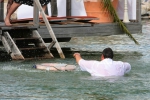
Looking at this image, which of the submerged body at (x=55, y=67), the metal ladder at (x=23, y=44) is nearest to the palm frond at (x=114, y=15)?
the metal ladder at (x=23, y=44)

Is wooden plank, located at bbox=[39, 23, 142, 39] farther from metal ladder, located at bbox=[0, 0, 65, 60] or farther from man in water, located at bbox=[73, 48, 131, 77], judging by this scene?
man in water, located at bbox=[73, 48, 131, 77]

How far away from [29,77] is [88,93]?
230 cm

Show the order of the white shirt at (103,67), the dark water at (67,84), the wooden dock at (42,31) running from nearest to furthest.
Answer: the dark water at (67,84) < the white shirt at (103,67) < the wooden dock at (42,31)

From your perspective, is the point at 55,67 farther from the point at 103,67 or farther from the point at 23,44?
the point at 23,44

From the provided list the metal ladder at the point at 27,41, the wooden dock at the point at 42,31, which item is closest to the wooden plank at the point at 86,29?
the wooden dock at the point at 42,31

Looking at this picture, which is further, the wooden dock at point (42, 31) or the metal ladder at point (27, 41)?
the wooden dock at point (42, 31)

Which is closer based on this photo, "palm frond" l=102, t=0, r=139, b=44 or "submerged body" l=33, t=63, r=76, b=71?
"submerged body" l=33, t=63, r=76, b=71

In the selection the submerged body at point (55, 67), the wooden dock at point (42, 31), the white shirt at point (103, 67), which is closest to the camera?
the white shirt at point (103, 67)

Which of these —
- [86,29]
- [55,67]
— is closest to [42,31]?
[86,29]

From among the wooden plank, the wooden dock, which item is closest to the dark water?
the wooden dock

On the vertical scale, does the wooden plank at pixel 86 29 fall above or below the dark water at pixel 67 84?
below

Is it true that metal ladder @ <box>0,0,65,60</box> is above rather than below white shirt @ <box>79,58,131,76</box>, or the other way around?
below

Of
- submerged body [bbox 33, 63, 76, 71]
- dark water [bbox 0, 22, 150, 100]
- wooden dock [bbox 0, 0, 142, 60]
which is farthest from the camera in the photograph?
wooden dock [bbox 0, 0, 142, 60]

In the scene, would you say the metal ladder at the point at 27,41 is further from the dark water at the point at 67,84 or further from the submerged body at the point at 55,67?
the submerged body at the point at 55,67
